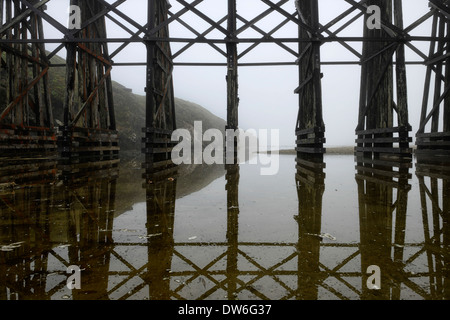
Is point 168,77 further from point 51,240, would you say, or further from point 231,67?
point 51,240

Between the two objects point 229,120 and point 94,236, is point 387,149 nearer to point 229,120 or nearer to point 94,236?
point 229,120

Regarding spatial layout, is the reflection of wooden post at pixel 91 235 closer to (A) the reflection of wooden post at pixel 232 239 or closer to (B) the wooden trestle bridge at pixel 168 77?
(A) the reflection of wooden post at pixel 232 239

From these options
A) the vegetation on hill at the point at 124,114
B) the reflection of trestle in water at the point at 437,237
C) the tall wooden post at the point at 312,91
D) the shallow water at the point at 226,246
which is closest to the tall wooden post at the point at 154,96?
the tall wooden post at the point at 312,91

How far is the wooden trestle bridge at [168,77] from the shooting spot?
7711 millimetres

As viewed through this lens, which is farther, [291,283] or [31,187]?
[31,187]

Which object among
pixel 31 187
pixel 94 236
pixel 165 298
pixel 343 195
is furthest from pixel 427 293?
pixel 31 187

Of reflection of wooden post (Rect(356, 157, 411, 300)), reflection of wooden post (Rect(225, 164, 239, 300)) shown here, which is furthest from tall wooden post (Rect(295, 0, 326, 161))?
reflection of wooden post (Rect(225, 164, 239, 300))

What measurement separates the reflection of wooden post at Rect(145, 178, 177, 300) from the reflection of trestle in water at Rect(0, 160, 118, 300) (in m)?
0.21

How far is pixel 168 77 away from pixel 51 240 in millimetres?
7914

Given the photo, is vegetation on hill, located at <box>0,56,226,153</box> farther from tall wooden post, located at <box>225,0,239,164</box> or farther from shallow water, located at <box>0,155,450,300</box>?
shallow water, located at <box>0,155,450,300</box>

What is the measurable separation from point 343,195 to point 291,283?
7.60ft

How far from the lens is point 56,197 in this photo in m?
3.07

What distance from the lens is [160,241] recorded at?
1733 millimetres

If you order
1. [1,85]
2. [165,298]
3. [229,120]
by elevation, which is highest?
[1,85]
